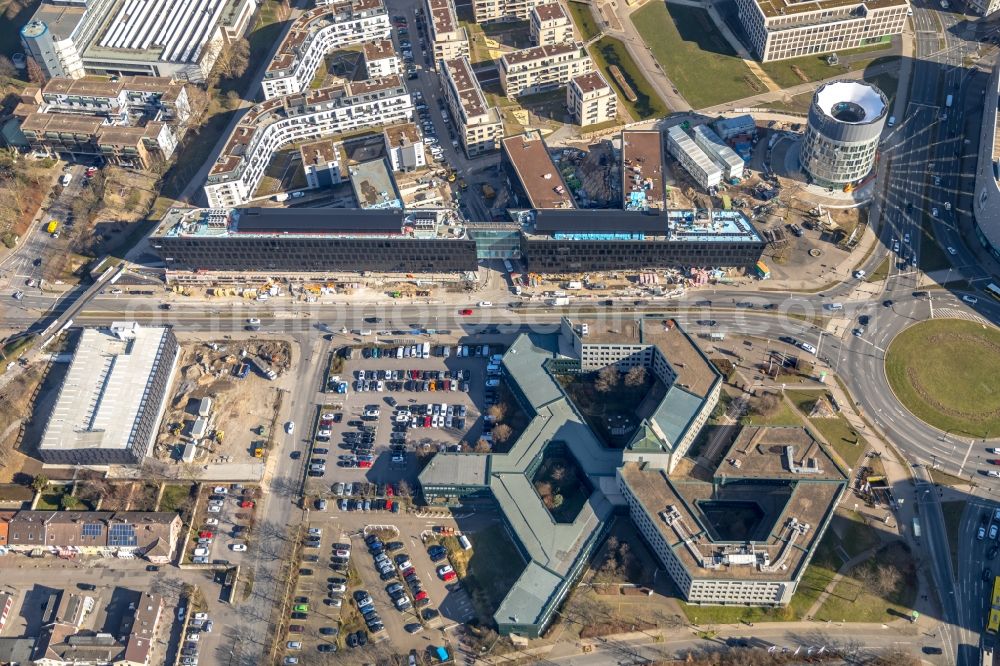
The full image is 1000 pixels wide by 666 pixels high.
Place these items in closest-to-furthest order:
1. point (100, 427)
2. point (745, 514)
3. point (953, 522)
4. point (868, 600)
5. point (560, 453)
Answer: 1. point (868, 600)
2. point (953, 522)
3. point (745, 514)
4. point (560, 453)
5. point (100, 427)

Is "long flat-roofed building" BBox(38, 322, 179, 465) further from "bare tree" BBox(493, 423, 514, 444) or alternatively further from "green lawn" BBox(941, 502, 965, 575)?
"green lawn" BBox(941, 502, 965, 575)

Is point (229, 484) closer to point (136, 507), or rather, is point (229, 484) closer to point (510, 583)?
point (136, 507)

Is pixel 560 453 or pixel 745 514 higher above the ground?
pixel 560 453

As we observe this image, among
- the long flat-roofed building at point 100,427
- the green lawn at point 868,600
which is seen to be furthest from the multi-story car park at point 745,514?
the long flat-roofed building at point 100,427

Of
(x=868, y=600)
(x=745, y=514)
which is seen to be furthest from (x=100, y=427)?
(x=868, y=600)

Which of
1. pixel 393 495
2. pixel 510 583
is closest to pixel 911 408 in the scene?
pixel 510 583

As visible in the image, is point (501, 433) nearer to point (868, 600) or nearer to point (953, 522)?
point (868, 600)

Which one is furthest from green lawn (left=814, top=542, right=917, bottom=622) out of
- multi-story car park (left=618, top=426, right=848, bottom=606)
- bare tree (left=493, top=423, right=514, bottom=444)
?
bare tree (left=493, top=423, right=514, bottom=444)
